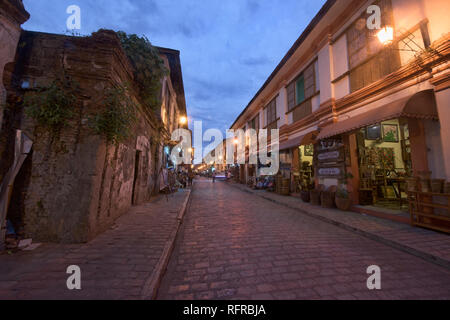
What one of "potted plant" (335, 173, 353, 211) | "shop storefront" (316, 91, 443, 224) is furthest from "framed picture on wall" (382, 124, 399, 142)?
"potted plant" (335, 173, 353, 211)

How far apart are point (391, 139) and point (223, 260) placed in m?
10.8

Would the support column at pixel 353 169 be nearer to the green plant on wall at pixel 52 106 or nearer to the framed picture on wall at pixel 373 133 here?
the framed picture on wall at pixel 373 133

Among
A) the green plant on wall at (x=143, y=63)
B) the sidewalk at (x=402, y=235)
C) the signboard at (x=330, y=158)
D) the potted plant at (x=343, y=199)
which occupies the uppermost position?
the green plant on wall at (x=143, y=63)

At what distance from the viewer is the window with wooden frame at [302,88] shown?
9.46 m

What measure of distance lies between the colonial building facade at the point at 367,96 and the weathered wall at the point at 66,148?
24.0ft

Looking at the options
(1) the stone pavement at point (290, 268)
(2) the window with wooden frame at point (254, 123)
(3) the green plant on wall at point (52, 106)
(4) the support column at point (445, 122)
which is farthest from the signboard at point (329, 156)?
(2) the window with wooden frame at point (254, 123)

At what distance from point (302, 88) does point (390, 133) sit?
5.02m

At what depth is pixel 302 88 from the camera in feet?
34.3

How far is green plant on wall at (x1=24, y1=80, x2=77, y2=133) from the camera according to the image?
3574mm

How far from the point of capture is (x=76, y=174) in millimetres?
3670

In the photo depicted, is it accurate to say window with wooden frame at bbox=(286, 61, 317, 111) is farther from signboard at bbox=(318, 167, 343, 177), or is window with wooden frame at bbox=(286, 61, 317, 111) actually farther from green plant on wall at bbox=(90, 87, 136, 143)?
green plant on wall at bbox=(90, 87, 136, 143)

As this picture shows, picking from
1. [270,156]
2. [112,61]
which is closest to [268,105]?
[270,156]

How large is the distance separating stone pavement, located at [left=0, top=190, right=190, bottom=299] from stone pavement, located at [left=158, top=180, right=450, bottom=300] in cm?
40

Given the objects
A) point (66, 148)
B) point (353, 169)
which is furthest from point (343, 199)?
point (66, 148)
